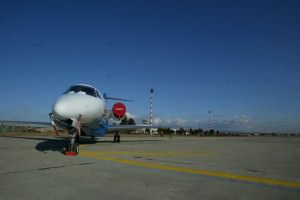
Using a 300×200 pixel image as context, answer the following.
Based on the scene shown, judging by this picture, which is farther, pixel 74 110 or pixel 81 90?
pixel 81 90

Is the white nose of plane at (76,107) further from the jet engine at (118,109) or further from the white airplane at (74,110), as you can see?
the jet engine at (118,109)

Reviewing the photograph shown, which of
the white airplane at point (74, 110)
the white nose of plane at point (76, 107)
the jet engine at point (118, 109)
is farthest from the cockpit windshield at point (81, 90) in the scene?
the jet engine at point (118, 109)

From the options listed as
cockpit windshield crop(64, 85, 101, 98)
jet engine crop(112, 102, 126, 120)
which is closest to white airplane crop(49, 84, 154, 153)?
cockpit windshield crop(64, 85, 101, 98)

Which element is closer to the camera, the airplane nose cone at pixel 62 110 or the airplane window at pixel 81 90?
the airplane nose cone at pixel 62 110

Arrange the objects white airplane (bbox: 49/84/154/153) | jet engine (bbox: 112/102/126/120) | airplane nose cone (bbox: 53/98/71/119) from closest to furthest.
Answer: airplane nose cone (bbox: 53/98/71/119) → white airplane (bbox: 49/84/154/153) → jet engine (bbox: 112/102/126/120)

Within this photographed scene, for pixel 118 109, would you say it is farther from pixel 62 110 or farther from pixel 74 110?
pixel 62 110

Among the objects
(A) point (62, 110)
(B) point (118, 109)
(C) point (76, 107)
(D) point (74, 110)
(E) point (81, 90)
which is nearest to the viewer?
(A) point (62, 110)

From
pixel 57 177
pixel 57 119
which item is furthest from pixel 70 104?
pixel 57 177

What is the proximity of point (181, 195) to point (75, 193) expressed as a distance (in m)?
1.86

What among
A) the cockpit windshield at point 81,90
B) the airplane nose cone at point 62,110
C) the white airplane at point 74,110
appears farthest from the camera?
the cockpit windshield at point 81,90

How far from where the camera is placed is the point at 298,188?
5.70m

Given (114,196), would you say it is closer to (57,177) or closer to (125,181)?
(125,181)

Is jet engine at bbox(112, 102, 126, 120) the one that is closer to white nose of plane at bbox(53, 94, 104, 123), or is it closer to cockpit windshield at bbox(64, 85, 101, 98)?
cockpit windshield at bbox(64, 85, 101, 98)

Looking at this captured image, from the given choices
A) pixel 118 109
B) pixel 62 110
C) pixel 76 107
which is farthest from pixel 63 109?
pixel 118 109
